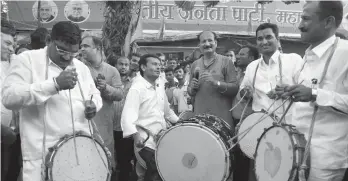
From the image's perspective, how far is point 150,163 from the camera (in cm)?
520

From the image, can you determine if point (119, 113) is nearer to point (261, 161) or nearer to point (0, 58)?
point (0, 58)

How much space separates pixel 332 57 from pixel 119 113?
12.3 feet

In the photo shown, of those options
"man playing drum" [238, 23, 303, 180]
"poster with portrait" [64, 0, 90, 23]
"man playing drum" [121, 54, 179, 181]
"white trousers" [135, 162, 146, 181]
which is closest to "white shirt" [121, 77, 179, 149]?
"man playing drum" [121, 54, 179, 181]

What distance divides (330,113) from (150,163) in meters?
2.60

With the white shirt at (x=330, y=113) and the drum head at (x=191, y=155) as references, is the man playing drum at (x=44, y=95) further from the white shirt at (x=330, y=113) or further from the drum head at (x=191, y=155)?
the white shirt at (x=330, y=113)

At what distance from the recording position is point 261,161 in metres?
3.59

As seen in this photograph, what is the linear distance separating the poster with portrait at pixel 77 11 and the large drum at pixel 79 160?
1344 centimetres

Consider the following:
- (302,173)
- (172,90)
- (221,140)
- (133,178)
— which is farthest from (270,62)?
(172,90)

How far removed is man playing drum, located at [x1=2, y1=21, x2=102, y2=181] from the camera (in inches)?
134

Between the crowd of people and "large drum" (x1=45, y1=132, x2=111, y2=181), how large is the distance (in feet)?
0.35

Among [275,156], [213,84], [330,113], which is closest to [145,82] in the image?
[213,84]

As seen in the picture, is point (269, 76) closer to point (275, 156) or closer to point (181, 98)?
point (275, 156)

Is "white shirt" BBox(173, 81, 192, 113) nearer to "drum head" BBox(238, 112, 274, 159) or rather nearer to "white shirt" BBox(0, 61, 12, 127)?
"drum head" BBox(238, 112, 274, 159)

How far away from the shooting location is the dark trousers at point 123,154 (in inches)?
249
